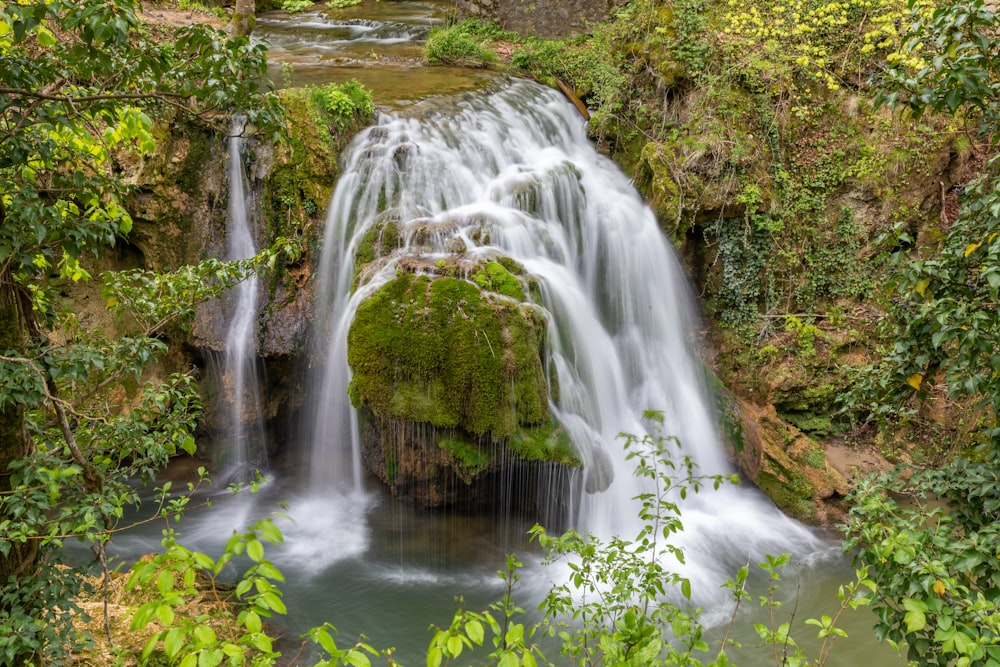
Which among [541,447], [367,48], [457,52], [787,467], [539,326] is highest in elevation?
[367,48]

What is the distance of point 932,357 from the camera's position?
3469mm

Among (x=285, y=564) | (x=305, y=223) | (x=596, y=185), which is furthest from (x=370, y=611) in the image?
(x=596, y=185)

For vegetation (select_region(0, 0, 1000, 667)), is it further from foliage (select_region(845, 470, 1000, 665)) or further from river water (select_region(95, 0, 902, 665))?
river water (select_region(95, 0, 902, 665))

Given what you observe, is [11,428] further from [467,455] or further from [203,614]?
[467,455]

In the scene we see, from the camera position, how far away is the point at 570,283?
27.6 ft

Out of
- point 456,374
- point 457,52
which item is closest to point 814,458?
point 456,374

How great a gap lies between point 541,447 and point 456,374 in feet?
3.84

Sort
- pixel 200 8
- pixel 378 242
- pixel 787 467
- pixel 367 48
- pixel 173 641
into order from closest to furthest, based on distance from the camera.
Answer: pixel 173 641 → pixel 378 242 → pixel 787 467 → pixel 200 8 → pixel 367 48

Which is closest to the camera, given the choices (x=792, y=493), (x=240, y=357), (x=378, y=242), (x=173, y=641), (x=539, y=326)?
(x=173, y=641)

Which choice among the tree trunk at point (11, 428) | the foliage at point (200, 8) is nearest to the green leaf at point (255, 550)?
the tree trunk at point (11, 428)

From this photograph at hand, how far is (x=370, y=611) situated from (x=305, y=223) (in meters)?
4.75

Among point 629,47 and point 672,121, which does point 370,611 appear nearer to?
point 672,121

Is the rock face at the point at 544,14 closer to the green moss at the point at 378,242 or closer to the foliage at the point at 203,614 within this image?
the green moss at the point at 378,242

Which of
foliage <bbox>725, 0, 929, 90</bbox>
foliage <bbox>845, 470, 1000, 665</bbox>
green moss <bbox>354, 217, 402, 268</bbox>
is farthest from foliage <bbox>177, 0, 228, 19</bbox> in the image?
foliage <bbox>845, 470, 1000, 665</bbox>
